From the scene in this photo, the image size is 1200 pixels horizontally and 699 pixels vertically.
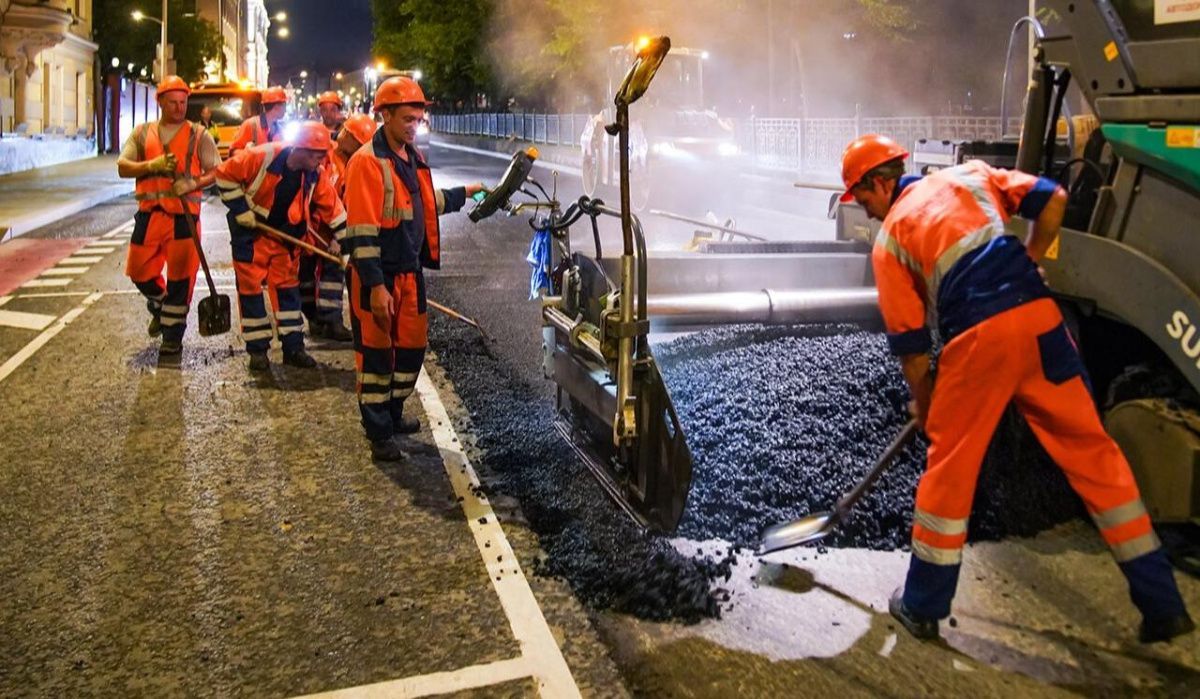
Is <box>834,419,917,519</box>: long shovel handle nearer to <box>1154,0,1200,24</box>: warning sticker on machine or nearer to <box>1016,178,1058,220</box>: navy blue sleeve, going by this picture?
<box>1016,178,1058,220</box>: navy blue sleeve

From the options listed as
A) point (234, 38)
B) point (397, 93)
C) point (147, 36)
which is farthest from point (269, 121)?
point (234, 38)

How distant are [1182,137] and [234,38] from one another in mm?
90423

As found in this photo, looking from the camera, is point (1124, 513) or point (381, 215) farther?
point (381, 215)

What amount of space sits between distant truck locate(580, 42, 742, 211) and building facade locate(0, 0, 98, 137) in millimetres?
16983

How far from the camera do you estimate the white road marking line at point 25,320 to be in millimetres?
8438

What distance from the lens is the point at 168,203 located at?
A: 23.9ft

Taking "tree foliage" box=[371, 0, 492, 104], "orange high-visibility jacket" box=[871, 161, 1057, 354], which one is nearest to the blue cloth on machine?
"orange high-visibility jacket" box=[871, 161, 1057, 354]

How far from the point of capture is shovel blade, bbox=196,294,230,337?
723cm

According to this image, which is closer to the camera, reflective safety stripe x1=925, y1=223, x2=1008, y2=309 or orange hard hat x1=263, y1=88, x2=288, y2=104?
reflective safety stripe x1=925, y1=223, x2=1008, y2=309

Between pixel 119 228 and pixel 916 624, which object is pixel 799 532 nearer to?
pixel 916 624

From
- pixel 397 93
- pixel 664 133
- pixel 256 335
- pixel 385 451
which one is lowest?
pixel 385 451

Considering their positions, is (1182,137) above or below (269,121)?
below

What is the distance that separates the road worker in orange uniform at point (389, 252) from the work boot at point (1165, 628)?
11.0 feet

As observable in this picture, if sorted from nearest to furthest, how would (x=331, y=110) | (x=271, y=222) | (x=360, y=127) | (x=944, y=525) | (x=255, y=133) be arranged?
(x=944, y=525)
(x=271, y=222)
(x=360, y=127)
(x=255, y=133)
(x=331, y=110)
